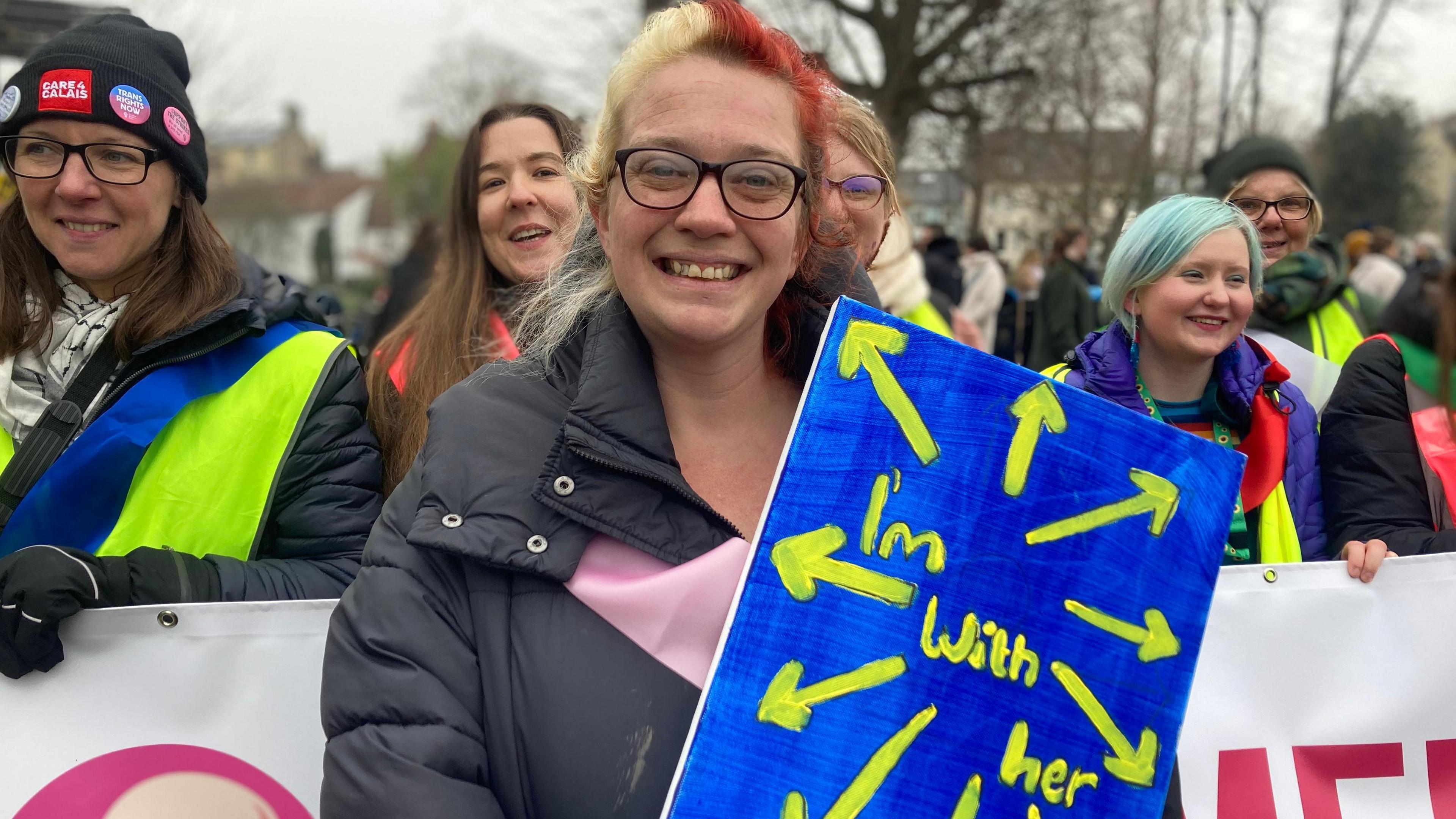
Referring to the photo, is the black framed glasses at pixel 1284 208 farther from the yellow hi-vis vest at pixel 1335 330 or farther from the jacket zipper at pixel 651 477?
the jacket zipper at pixel 651 477

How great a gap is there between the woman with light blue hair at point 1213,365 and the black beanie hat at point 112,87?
2.13 meters

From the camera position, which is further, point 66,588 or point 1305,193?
point 1305,193

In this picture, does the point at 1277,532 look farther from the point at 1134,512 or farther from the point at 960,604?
the point at 960,604

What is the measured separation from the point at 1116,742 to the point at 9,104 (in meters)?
2.43

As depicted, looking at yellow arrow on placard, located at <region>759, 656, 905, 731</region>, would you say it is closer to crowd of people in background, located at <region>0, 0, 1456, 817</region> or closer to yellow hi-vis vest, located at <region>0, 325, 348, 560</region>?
crowd of people in background, located at <region>0, 0, 1456, 817</region>

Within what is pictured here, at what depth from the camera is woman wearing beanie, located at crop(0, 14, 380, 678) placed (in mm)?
2357

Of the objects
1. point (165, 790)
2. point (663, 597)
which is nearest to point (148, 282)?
point (165, 790)

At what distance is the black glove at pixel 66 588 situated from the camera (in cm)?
209

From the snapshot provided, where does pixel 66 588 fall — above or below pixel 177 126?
below

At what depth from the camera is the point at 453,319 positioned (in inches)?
137

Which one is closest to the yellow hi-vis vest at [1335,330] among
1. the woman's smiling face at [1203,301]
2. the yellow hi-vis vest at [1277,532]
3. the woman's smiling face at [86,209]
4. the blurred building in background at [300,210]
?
the woman's smiling face at [1203,301]

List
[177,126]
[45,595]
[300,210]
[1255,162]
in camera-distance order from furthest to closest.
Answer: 1. [300,210]
2. [1255,162]
3. [177,126]
4. [45,595]

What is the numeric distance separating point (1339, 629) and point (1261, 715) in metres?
0.24

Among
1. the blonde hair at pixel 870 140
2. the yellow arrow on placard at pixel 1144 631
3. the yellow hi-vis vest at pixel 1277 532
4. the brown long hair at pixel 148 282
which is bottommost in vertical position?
the yellow arrow on placard at pixel 1144 631
